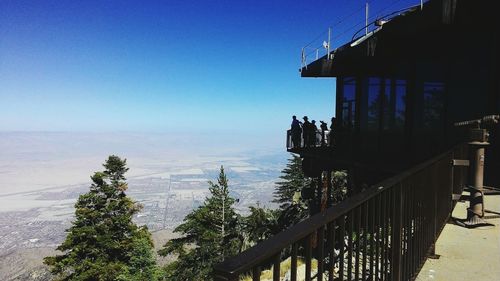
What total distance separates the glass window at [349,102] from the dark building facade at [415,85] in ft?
0.16

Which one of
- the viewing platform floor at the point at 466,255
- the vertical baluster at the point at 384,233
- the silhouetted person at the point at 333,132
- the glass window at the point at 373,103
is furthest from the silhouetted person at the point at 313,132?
the vertical baluster at the point at 384,233

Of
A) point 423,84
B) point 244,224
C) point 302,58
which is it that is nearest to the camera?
point 423,84

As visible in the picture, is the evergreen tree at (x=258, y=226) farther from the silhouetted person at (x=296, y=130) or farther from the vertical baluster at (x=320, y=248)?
the vertical baluster at (x=320, y=248)

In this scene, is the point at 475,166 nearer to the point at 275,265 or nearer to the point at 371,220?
the point at 371,220

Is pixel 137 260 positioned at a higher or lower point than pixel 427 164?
lower

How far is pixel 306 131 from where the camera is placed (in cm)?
2053

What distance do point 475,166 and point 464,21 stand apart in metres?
5.03

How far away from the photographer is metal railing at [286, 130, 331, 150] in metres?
19.5

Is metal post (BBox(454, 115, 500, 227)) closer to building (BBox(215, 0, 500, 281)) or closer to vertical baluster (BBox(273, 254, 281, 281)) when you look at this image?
building (BBox(215, 0, 500, 281))

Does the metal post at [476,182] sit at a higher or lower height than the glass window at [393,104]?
lower

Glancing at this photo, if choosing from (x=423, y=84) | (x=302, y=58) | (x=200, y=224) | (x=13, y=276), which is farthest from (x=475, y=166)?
(x=13, y=276)

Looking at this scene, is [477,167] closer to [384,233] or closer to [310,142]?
[384,233]

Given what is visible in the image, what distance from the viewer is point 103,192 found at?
3272 cm

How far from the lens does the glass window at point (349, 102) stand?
1812 centimetres
